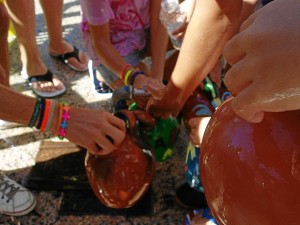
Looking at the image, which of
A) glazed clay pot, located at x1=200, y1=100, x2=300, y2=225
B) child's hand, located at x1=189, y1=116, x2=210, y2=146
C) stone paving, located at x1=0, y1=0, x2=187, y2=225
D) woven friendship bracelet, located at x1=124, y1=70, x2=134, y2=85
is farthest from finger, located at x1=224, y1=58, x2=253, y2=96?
woven friendship bracelet, located at x1=124, y1=70, x2=134, y2=85

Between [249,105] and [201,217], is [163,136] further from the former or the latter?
[249,105]

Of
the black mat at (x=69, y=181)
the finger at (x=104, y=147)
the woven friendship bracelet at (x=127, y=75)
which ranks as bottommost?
the black mat at (x=69, y=181)

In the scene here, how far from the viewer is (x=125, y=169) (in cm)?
120

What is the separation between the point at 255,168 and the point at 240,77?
0.19 metres

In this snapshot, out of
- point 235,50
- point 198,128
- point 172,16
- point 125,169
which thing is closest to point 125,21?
point 172,16

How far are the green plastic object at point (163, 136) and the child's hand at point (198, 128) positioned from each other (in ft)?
0.47

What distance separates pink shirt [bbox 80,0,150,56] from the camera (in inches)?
68.7

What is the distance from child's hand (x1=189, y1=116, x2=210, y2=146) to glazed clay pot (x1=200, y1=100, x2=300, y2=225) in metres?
0.56

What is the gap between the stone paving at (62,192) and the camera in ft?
4.87

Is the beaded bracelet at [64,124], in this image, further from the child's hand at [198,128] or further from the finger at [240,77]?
the finger at [240,77]

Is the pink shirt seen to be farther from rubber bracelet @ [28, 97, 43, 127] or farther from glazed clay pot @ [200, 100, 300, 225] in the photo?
glazed clay pot @ [200, 100, 300, 225]

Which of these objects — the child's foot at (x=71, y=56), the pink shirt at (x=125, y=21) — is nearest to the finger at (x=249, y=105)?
the pink shirt at (x=125, y=21)

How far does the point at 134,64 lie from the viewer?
2080mm

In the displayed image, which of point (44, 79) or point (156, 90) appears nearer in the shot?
point (156, 90)
